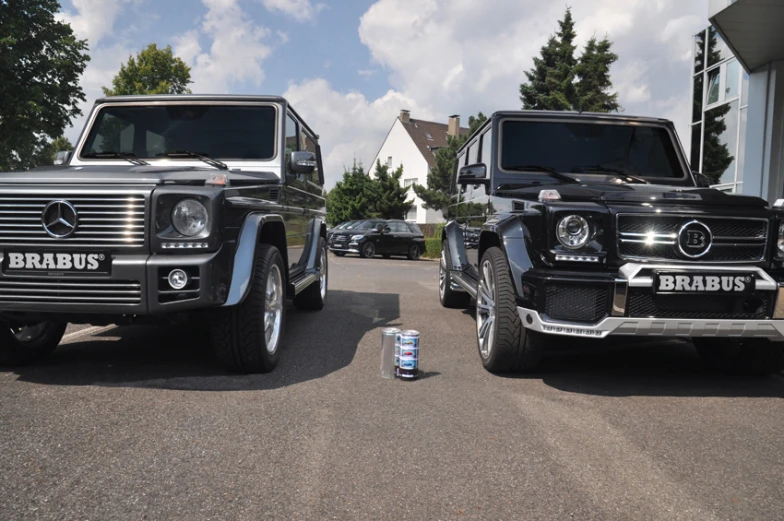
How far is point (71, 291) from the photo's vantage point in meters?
3.63

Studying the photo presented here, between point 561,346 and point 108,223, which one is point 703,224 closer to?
point 561,346

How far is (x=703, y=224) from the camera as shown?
389 cm

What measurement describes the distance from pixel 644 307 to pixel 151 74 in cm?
3580

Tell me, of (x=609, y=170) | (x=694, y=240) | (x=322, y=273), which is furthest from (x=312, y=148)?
(x=694, y=240)

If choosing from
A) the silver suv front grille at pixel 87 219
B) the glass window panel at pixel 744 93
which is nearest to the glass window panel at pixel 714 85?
the glass window panel at pixel 744 93

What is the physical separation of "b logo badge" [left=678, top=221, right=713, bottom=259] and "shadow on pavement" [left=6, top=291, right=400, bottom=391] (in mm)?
2452

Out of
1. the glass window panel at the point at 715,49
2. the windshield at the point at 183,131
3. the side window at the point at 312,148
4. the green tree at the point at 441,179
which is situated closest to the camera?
the windshield at the point at 183,131

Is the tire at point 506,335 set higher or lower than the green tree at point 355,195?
lower

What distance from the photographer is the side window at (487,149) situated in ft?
19.6

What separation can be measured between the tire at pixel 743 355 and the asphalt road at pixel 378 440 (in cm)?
12

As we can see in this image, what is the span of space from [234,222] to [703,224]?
2.87m

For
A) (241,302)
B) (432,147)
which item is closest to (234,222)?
(241,302)

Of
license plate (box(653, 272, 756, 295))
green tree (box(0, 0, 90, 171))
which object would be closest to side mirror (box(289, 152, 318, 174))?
license plate (box(653, 272, 756, 295))

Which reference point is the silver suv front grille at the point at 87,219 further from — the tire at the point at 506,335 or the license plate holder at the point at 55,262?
the tire at the point at 506,335
